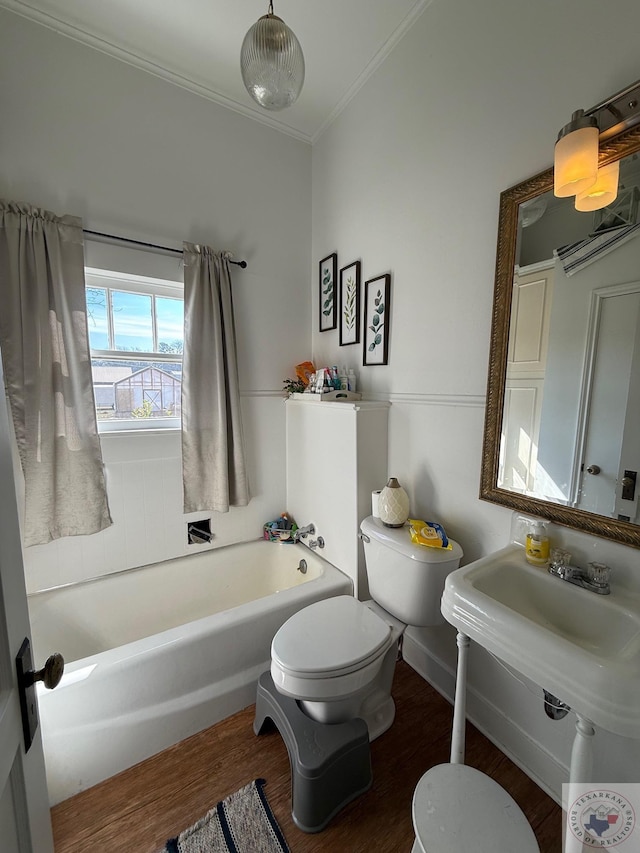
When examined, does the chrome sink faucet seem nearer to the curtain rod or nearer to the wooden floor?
the wooden floor

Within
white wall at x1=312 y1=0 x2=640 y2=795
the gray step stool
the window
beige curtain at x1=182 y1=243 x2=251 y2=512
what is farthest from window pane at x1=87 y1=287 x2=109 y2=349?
the gray step stool

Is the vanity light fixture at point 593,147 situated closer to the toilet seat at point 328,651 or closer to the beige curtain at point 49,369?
the toilet seat at point 328,651

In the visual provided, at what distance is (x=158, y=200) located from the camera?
5.87ft

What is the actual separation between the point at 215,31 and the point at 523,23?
1.26m

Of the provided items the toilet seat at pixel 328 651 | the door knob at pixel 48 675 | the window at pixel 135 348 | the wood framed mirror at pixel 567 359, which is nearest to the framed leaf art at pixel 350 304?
the wood framed mirror at pixel 567 359

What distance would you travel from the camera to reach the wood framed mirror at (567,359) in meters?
0.98

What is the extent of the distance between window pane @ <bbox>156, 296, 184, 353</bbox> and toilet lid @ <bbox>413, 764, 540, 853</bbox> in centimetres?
207

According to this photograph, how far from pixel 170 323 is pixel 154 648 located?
155 cm

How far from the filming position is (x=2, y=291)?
1.46m

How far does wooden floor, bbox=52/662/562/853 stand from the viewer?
1.08 meters

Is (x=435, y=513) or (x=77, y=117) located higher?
(x=77, y=117)

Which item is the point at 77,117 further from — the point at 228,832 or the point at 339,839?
the point at 339,839

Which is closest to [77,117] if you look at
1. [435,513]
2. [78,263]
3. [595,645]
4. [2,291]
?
[78,263]

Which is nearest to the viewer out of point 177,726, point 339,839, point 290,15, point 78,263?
point 339,839
